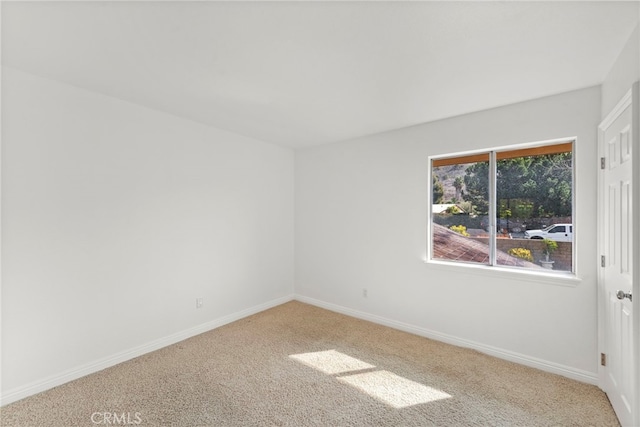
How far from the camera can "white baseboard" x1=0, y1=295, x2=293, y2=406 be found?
6.53 ft

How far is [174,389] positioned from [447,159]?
349cm

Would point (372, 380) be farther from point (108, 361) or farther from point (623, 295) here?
point (108, 361)

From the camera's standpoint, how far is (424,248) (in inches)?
124

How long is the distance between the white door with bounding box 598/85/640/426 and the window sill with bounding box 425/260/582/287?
0.22 metres

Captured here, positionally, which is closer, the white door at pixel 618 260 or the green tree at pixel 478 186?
the white door at pixel 618 260

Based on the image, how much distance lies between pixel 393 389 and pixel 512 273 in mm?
1579

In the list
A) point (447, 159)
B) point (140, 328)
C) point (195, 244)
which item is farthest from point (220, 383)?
point (447, 159)

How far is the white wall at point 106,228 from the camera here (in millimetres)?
2006

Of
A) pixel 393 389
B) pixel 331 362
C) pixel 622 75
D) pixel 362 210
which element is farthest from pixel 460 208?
pixel 331 362

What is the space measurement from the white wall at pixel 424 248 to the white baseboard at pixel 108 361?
139 centimetres

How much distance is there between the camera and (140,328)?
2660mm

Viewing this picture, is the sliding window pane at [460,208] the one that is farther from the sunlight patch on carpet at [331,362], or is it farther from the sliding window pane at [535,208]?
the sunlight patch on carpet at [331,362]

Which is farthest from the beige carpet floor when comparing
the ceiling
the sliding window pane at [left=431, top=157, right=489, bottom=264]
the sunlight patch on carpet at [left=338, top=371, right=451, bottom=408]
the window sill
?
the ceiling

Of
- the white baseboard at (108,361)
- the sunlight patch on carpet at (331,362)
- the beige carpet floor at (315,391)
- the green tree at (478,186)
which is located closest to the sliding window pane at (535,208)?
the green tree at (478,186)
